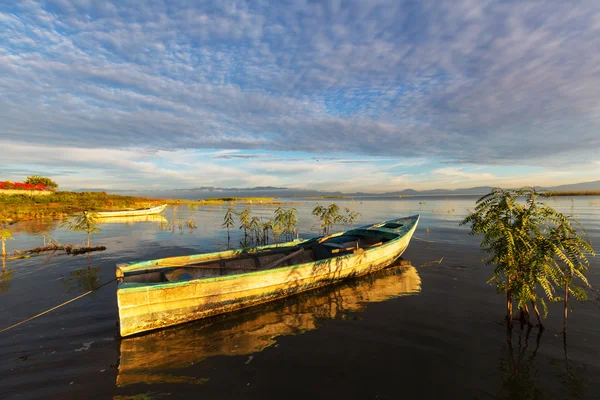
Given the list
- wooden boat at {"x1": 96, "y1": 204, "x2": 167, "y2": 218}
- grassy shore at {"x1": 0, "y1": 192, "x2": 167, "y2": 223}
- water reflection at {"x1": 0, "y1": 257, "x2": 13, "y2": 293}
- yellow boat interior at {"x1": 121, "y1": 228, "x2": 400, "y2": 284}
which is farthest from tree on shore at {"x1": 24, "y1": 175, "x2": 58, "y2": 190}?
yellow boat interior at {"x1": 121, "y1": 228, "x2": 400, "y2": 284}

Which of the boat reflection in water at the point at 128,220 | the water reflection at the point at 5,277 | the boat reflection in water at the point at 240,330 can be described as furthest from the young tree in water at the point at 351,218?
the water reflection at the point at 5,277

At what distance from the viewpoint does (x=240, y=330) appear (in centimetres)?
846

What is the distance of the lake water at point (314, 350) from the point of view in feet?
19.4

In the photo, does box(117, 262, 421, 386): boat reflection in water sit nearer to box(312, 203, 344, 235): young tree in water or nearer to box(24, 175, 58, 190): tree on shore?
box(312, 203, 344, 235): young tree in water

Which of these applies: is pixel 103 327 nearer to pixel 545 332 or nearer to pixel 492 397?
pixel 492 397

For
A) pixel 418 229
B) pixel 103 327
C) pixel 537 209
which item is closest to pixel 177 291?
pixel 103 327

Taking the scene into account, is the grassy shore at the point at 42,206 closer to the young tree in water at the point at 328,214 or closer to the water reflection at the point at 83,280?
the water reflection at the point at 83,280

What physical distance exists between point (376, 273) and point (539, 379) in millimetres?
8255

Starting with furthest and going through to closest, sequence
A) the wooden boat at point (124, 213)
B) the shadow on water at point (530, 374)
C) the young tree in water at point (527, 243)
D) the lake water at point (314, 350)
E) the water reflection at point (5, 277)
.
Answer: the wooden boat at point (124, 213), the water reflection at point (5, 277), the young tree in water at point (527, 243), the lake water at point (314, 350), the shadow on water at point (530, 374)

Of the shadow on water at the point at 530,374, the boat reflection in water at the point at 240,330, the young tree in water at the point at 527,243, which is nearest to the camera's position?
the shadow on water at the point at 530,374

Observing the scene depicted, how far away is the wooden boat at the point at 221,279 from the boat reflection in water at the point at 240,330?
0.37 m

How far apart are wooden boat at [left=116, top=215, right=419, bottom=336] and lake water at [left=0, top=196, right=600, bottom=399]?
0.49m

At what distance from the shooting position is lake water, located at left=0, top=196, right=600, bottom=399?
5.92 metres

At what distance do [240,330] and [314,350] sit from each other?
2.58m
